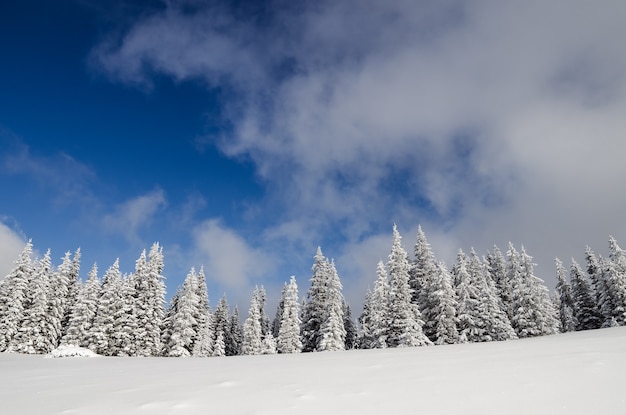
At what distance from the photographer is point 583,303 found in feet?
185

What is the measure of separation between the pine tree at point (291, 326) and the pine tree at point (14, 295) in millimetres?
32311

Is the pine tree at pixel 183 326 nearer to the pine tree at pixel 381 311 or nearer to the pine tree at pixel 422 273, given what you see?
the pine tree at pixel 381 311

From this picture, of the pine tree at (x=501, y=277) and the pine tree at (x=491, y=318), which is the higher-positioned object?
the pine tree at (x=501, y=277)

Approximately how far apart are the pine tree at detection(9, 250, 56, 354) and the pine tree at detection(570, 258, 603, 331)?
74707mm

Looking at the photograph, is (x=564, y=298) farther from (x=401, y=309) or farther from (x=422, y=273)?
(x=401, y=309)

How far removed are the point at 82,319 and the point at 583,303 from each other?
71.0 metres

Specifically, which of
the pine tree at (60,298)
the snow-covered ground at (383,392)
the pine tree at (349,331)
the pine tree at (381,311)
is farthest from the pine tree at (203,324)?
the snow-covered ground at (383,392)

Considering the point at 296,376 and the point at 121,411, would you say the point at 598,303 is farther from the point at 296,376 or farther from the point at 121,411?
the point at 121,411

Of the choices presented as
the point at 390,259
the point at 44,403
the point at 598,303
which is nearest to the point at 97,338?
the point at 390,259

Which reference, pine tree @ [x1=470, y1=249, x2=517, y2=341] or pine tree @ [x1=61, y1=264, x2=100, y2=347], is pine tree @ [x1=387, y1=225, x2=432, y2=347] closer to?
pine tree @ [x1=470, y1=249, x2=517, y2=341]

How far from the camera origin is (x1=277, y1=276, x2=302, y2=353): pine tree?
4750 centimetres

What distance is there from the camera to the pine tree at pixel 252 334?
54719mm

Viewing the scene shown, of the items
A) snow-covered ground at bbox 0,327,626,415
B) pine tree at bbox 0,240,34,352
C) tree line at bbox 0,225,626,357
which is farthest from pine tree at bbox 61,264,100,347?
snow-covered ground at bbox 0,327,626,415

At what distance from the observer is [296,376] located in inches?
406
